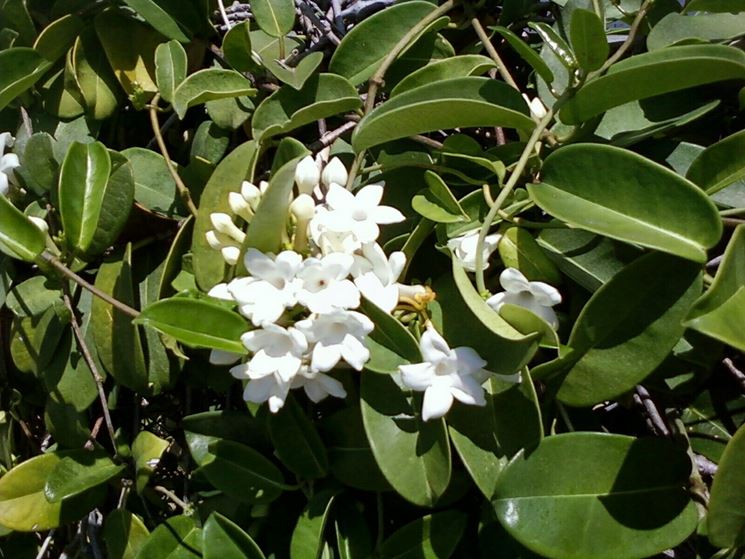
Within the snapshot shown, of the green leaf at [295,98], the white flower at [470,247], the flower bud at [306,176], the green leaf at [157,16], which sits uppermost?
the green leaf at [157,16]

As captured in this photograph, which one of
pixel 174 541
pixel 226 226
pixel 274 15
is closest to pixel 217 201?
pixel 226 226

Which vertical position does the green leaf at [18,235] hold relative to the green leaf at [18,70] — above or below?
below

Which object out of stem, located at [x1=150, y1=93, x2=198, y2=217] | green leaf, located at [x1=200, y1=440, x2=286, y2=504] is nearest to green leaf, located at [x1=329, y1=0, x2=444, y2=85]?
stem, located at [x1=150, y1=93, x2=198, y2=217]

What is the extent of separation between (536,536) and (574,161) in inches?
12.2

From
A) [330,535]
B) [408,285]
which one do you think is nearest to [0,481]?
[330,535]

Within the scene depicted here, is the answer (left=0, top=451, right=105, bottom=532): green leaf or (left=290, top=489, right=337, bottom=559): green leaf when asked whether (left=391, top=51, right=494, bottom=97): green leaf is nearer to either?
(left=290, top=489, right=337, bottom=559): green leaf

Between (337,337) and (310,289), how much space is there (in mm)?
44

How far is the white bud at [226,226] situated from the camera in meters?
0.72

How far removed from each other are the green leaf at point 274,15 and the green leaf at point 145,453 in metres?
0.48

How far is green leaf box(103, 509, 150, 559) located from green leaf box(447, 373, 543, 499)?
1.42 feet

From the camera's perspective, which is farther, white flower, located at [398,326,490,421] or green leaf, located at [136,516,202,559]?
green leaf, located at [136,516,202,559]

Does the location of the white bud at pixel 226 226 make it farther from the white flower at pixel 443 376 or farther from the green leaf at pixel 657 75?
the green leaf at pixel 657 75

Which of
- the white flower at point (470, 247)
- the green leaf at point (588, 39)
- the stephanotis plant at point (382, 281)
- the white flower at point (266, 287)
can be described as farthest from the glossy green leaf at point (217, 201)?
the green leaf at point (588, 39)

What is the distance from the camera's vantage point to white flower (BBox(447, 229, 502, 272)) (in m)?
0.68
